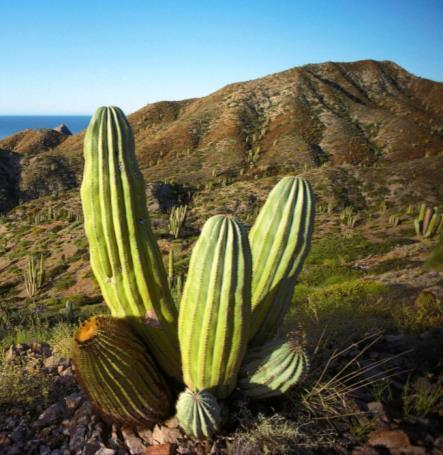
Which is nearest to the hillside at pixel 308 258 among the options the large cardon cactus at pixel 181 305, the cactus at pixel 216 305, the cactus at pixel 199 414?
the cactus at pixel 199 414

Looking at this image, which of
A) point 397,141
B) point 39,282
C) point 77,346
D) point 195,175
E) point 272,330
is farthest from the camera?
point 397,141

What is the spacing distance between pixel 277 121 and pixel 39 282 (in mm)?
31188

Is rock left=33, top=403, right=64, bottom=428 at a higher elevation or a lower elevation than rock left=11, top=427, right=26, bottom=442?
higher

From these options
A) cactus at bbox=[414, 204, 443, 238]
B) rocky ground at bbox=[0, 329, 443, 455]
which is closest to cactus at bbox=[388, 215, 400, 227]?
cactus at bbox=[414, 204, 443, 238]

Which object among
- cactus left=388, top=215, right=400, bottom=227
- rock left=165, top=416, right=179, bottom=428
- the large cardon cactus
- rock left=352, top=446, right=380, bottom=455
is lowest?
cactus left=388, top=215, right=400, bottom=227

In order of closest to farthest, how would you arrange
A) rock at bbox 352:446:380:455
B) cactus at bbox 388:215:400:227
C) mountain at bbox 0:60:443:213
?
rock at bbox 352:446:380:455
cactus at bbox 388:215:400:227
mountain at bbox 0:60:443:213

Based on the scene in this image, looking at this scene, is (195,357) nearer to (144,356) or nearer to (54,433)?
(144,356)

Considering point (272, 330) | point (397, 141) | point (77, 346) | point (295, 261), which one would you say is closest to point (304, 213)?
point (295, 261)

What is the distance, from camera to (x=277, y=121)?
1576 inches

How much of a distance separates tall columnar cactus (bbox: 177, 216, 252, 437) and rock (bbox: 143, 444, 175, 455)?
6.3 inches

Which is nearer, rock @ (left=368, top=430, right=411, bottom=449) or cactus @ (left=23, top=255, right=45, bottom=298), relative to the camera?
rock @ (left=368, top=430, right=411, bottom=449)

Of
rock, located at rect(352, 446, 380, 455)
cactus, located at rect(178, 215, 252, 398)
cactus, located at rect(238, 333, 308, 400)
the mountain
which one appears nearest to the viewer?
cactus, located at rect(178, 215, 252, 398)

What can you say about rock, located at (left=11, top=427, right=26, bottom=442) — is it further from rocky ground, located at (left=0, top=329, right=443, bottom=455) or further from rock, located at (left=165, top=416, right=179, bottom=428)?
rock, located at (left=165, top=416, right=179, bottom=428)

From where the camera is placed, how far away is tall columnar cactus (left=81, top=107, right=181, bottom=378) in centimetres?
245
